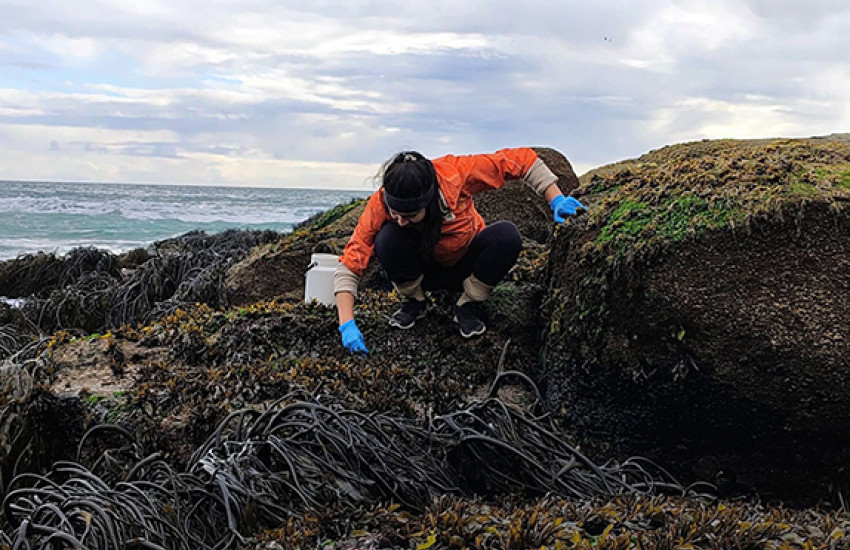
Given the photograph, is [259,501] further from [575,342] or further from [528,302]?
[528,302]

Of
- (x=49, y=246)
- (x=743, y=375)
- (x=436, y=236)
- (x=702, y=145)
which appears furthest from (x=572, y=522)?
(x=49, y=246)

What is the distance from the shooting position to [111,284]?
30.4 ft

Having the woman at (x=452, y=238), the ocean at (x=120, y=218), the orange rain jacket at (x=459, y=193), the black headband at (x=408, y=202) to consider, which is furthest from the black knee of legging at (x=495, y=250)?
the ocean at (x=120, y=218)

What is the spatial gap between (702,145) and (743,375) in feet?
11.5

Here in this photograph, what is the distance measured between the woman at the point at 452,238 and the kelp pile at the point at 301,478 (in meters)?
1.22

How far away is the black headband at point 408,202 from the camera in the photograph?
4152 mm

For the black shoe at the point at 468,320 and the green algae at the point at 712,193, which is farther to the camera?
the black shoe at the point at 468,320

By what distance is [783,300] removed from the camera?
3.45 meters

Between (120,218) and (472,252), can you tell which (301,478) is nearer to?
(472,252)

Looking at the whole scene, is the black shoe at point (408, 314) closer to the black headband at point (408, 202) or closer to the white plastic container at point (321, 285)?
the white plastic container at point (321, 285)

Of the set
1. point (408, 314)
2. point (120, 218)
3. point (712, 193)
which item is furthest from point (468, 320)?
point (120, 218)

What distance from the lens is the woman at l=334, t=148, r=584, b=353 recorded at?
4.50 m

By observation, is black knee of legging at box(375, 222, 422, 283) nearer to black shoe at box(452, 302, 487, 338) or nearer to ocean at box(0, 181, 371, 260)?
black shoe at box(452, 302, 487, 338)

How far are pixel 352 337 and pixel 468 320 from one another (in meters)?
0.70
